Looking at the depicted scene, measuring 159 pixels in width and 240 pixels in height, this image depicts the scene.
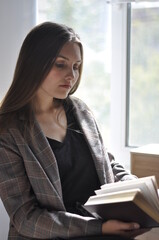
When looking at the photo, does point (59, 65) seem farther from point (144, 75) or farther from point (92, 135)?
point (144, 75)

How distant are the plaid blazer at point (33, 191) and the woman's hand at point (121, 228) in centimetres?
3

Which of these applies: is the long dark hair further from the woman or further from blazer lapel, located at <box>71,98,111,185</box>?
blazer lapel, located at <box>71,98,111,185</box>

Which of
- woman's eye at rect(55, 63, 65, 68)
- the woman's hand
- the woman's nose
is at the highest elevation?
woman's eye at rect(55, 63, 65, 68)

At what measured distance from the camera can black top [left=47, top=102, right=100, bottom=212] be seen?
1446 mm

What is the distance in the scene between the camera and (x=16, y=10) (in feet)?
5.77

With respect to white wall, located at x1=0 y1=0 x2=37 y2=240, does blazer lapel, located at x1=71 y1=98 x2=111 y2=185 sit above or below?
below

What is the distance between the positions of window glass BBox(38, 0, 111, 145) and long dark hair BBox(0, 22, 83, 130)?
110 cm

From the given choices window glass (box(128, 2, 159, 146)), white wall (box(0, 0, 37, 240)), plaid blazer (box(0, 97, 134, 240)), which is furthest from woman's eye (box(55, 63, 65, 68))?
window glass (box(128, 2, 159, 146))

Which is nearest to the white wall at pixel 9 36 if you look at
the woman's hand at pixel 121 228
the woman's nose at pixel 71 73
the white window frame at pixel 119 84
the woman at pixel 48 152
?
the woman at pixel 48 152

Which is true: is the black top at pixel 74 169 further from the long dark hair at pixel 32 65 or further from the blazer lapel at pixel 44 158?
the long dark hair at pixel 32 65

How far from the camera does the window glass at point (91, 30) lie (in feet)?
8.18

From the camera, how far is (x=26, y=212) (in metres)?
1.31

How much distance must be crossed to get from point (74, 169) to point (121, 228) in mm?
334

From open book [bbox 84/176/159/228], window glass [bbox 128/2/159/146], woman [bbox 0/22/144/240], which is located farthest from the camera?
window glass [bbox 128/2/159/146]
